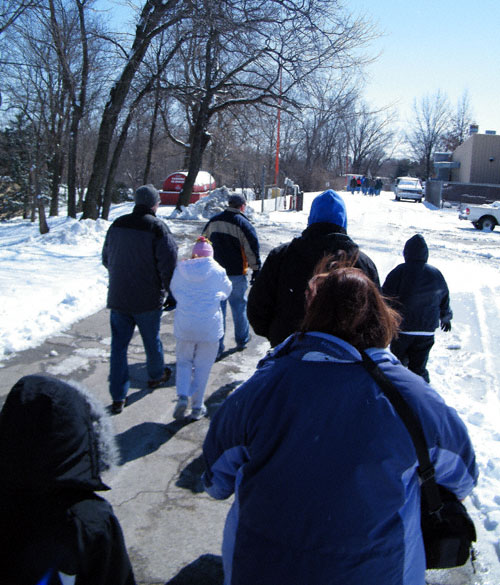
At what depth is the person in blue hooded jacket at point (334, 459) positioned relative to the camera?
130 centimetres

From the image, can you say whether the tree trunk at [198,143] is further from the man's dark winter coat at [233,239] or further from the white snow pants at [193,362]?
the white snow pants at [193,362]

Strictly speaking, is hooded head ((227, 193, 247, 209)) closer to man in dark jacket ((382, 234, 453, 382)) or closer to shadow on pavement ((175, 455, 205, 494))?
man in dark jacket ((382, 234, 453, 382))

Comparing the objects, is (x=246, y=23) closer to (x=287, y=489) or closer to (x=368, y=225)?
(x=368, y=225)

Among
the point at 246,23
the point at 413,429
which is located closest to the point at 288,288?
the point at 413,429

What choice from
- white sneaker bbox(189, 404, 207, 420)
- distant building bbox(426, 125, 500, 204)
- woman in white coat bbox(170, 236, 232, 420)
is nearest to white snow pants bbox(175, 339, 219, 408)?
woman in white coat bbox(170, 236, 232, 420)

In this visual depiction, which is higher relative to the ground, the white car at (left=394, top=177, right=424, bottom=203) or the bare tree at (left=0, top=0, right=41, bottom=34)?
the bare tree at (left=0, top=0, right=41, bottom=34)

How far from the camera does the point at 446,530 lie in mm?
1601

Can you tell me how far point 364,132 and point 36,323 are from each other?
74.2 meters

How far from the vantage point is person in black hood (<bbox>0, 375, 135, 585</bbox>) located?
135cm

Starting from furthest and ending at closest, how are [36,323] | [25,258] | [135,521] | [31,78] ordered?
[31,78] → [25,258] → [36,323] → [135,521]

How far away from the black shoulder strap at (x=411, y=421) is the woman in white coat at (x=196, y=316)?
101 inches

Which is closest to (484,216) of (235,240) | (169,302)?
(235,240)

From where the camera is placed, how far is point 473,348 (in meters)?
6.43

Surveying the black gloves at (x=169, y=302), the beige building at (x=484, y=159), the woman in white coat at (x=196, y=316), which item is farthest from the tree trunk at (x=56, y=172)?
the beige building at (x=484, y=159)
